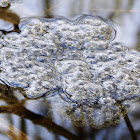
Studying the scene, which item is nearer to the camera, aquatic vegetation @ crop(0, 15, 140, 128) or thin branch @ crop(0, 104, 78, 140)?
thin branch @ crop(0, 104, 78, 140)

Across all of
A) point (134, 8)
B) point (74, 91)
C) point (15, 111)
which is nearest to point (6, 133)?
point (15, 111)

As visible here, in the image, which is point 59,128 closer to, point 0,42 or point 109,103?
point 109,103

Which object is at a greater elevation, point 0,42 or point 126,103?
point 0,42

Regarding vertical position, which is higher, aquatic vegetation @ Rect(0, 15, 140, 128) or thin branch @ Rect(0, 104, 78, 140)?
aquatic vegetation @ Rect(0, 15, 140, 128)

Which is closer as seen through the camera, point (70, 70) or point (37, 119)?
point (37, 119)

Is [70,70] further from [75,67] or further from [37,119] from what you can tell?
[37,119]

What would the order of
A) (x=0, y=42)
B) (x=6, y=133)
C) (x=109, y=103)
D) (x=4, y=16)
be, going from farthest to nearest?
1. (x=4, y=16)
2. (x=0, y=42)
3. (x=109, y=103)
4. (x=6, y=133)

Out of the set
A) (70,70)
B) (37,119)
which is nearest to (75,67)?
(70,70)
